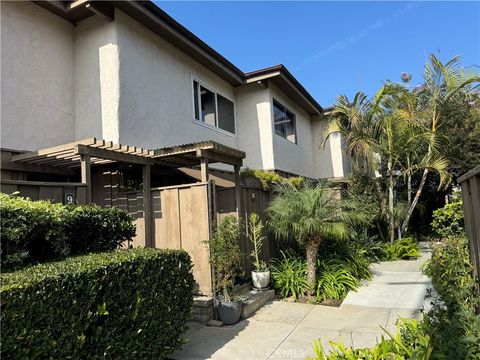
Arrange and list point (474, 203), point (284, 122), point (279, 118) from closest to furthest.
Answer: point (474, 203)
point (279, 118)
point (284, 122)

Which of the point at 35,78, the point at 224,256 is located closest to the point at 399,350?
the point at 224,256

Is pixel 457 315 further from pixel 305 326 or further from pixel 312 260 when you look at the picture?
pixel 312 260

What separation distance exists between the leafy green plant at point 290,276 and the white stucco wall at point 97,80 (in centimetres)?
449

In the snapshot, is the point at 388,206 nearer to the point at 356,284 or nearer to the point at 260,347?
the point at 356,284

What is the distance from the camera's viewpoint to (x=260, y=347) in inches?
196

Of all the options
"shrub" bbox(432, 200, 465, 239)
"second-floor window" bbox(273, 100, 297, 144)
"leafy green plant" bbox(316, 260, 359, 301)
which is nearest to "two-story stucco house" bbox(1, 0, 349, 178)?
"second-floor window" bbox(273, 100, 297, 144)

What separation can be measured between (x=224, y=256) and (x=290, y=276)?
84.3 inches

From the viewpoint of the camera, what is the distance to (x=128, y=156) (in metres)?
6.51

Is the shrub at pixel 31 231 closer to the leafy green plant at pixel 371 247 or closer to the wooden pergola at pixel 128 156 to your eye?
the wooden pergola at pixel 128 156

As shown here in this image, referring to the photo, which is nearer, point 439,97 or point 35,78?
point 35,78

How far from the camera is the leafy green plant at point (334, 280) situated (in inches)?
290

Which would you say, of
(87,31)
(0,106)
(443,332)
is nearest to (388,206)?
(443,332)

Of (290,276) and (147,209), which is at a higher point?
(147,209)

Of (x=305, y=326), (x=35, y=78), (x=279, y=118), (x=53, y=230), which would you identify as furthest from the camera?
(x=279, y=118)
